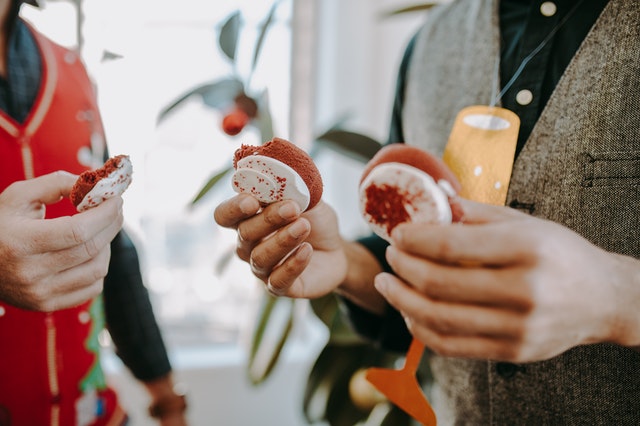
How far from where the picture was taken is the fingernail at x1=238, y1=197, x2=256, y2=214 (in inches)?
18.4

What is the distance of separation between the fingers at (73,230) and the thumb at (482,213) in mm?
327

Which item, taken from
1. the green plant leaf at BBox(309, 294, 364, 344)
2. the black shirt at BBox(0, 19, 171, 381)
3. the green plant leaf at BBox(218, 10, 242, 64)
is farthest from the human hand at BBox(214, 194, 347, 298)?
the green plant leaf at BBox(218, 10, 242, 64)

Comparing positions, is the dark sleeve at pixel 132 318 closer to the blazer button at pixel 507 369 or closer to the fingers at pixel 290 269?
the fingers at pixel 290 269

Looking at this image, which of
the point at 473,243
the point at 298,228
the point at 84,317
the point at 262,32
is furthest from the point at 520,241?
the point at 262,32

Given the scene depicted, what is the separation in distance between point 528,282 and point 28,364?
0.56m

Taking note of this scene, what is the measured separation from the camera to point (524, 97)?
1.96 ft

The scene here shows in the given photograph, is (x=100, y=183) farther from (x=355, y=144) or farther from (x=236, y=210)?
(x=355, y=144)

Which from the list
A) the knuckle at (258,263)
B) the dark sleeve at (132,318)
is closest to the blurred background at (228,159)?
the dark sleeve at (132,318)

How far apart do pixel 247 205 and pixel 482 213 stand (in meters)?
0.22

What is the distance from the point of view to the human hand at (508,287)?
0.34 m

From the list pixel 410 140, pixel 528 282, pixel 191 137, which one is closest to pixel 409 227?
pixel 528 282

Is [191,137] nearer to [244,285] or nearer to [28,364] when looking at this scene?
[244,285]

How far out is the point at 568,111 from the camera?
579mm

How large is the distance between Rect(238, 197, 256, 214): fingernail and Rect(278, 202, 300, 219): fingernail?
0.10ft
